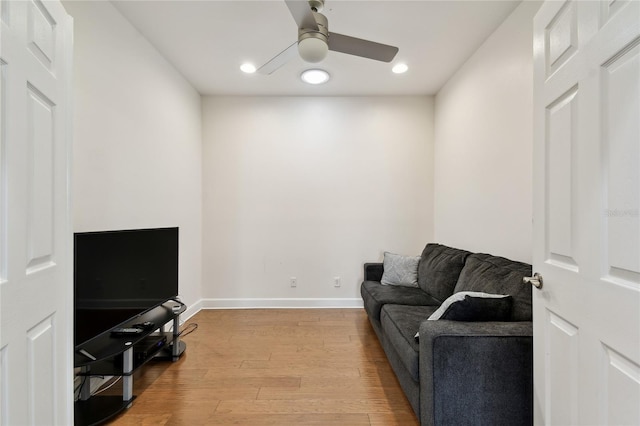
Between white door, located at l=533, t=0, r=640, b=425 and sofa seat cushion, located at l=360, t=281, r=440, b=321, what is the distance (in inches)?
52.4

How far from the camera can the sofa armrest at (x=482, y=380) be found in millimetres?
1406

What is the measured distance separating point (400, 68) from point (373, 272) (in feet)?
7.52

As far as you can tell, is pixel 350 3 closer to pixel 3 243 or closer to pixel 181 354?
pixel 3 243

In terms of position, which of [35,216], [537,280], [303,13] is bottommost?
[537,280]

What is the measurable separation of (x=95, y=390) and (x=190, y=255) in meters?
1.64

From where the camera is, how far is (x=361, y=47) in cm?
211

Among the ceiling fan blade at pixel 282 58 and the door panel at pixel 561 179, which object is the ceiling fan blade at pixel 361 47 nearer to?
the ceiling fan blade at pixel 282 58

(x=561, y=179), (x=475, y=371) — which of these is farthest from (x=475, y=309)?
(x=561, y=179)

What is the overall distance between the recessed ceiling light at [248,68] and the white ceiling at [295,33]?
0.19 feet

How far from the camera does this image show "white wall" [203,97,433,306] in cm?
388

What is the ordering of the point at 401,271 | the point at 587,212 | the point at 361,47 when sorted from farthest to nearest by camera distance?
the point at 401,271 < the point at 361,47 < the point at 587,212

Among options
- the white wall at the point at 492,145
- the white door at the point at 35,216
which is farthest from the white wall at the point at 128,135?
the white wall at the point at 492,145

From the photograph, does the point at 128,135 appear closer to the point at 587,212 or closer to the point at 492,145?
the point at 587,212

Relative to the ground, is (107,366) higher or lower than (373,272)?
lower
